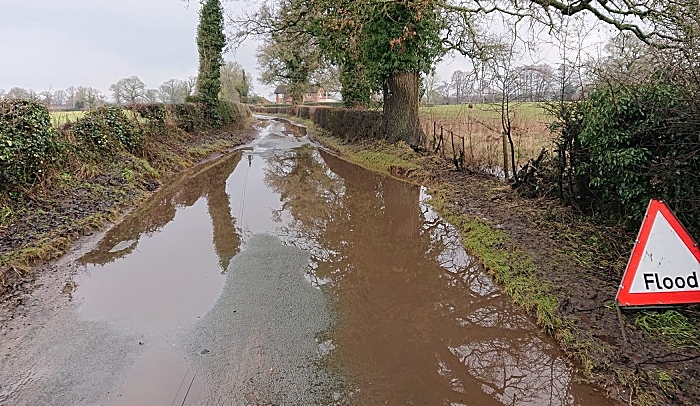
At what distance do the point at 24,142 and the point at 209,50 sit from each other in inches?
638

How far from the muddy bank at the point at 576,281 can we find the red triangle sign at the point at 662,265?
0.62 ft

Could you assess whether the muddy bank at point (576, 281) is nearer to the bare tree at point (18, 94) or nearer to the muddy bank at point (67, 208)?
the muddy bank at point (67, 208)

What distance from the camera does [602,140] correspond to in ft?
16.8

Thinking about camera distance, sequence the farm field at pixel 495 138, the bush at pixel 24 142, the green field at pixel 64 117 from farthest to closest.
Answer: the farm field at pixel 495 138 → the green field at pixel 64 117 → the bush at pixel 24 142

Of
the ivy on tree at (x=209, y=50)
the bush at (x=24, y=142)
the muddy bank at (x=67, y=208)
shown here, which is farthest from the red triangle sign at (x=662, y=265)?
the ivy on tree at (x=209, y=50)

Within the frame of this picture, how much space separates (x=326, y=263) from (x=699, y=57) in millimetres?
4649

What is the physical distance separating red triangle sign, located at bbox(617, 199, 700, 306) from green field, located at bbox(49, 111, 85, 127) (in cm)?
1050

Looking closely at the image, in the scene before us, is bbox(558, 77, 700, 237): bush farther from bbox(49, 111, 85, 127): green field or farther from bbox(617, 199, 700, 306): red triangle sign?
bbox(49, 111, 85, 127): green field

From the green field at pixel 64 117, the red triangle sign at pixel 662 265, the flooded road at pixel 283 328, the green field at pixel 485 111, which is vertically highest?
the green field at pixel 485 111

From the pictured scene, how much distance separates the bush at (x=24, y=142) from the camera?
21.8 feet

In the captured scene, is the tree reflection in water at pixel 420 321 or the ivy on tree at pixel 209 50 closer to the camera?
the tree reflection in water at pixel 420 321

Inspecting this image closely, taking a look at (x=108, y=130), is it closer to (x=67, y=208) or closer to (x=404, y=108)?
(x=67, y=208)

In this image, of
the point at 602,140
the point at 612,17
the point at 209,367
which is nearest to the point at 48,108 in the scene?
the point at 209,367

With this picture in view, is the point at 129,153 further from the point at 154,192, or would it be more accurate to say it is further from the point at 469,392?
the point at 469,392
